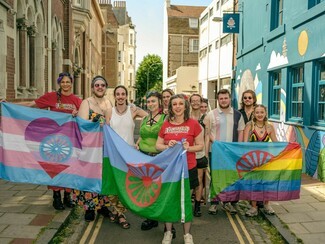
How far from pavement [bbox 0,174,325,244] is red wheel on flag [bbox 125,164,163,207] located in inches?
48.4

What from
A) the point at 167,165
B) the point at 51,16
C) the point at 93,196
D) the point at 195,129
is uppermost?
the point at 51,16

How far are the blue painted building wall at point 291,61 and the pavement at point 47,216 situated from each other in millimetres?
2262

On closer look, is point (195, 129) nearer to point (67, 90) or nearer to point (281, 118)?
point (67, 90)

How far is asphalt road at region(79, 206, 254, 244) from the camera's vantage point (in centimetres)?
A: 531

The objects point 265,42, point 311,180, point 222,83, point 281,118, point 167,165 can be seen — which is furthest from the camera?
point 222,83

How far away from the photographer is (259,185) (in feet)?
20.0

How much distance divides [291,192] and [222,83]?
22.7 meters

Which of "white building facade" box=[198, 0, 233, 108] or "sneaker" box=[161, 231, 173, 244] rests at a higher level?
"white building facade" box=[198, 0, 233, 108]

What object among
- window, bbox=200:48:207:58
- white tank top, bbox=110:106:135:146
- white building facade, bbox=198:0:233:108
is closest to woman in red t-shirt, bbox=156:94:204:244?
white tank top, bbox=110:106:135:146

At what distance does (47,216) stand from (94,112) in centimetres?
179

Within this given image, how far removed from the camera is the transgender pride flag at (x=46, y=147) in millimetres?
5863

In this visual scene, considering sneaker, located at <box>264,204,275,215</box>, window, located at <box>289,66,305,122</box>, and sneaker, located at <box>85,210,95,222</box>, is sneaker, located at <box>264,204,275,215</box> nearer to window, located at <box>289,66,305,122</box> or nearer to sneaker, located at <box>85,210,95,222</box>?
sneaker, located at <box>85,210,95,222</box>

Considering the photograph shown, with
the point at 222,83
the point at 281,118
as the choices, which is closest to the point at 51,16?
the point at 281,118

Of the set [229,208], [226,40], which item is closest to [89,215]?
[229,208]
